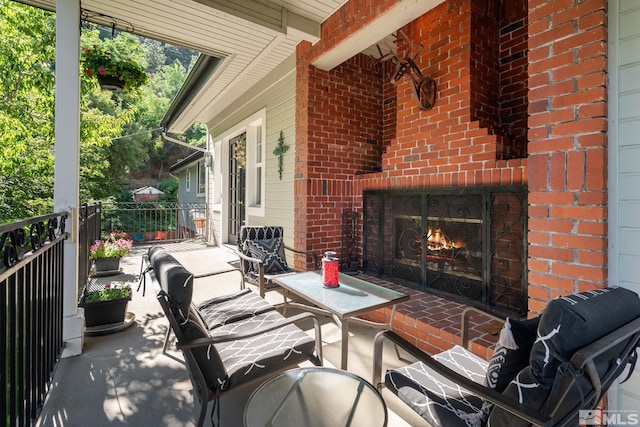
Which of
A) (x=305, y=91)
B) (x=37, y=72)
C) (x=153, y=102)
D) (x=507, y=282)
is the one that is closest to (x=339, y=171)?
(x=305, y=91)

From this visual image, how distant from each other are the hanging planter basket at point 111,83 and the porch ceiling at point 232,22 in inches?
28.1

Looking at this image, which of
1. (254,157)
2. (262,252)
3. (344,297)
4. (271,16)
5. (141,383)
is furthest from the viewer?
(254,157)

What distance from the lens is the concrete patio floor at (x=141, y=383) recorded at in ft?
5.65

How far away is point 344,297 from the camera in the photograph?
2.20 meters

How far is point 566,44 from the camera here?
1594mm

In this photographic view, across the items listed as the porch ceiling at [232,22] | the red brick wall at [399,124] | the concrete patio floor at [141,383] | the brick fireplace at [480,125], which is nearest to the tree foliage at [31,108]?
the porch ceiling at [232,22]

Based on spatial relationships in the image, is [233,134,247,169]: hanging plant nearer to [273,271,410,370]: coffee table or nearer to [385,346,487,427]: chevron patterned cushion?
[273,271,410,370]: coffee table

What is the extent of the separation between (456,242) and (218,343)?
90.7 inches

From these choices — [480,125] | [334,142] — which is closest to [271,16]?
[334,142]

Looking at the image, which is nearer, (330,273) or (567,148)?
(567,148)

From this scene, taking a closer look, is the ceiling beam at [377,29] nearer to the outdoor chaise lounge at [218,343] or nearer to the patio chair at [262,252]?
the patio chair at [262,252]

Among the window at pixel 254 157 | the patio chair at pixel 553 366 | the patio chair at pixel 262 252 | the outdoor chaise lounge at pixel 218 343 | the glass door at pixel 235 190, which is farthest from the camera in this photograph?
the glass door at pixel 235 190

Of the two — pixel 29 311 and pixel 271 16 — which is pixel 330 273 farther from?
pixel 271 16

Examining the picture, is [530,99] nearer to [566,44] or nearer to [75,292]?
[566,44]
